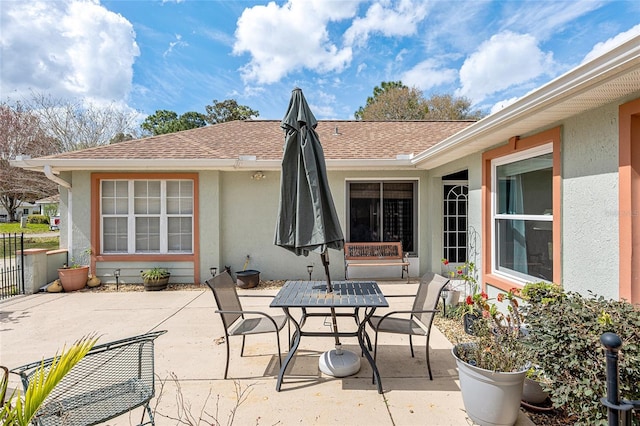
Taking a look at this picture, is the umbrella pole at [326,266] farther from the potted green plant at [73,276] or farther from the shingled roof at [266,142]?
A: the potted green plant at [73,276]

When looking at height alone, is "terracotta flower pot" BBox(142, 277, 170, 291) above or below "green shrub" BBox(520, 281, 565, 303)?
below

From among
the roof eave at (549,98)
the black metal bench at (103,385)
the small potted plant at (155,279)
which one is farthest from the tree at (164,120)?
the black metal bench at (103,385)

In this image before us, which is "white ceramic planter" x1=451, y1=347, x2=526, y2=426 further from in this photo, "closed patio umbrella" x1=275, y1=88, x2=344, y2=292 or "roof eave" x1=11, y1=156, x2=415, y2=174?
"roof eave" x1=11, y1=156, x2=415, y2=174

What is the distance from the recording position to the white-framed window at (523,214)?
13.6 ft

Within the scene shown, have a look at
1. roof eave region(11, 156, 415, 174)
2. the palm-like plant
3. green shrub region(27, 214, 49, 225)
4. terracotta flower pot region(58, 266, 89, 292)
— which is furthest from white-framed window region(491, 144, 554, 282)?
green shrub region(27, 214, 49, 225)

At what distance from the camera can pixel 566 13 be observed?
20.8 feet

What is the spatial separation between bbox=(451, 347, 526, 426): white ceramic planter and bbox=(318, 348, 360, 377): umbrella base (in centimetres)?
125

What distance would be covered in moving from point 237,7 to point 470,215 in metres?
8.53

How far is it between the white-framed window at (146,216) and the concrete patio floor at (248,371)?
210 centimetres

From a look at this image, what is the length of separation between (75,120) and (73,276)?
16413mm

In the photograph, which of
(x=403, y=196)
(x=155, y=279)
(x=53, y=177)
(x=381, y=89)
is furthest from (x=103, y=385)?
Answer: (x=381, y=89)

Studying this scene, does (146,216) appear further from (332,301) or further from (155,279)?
(332,301)

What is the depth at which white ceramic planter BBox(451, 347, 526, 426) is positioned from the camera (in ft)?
7.85

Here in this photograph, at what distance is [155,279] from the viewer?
23.5ft
